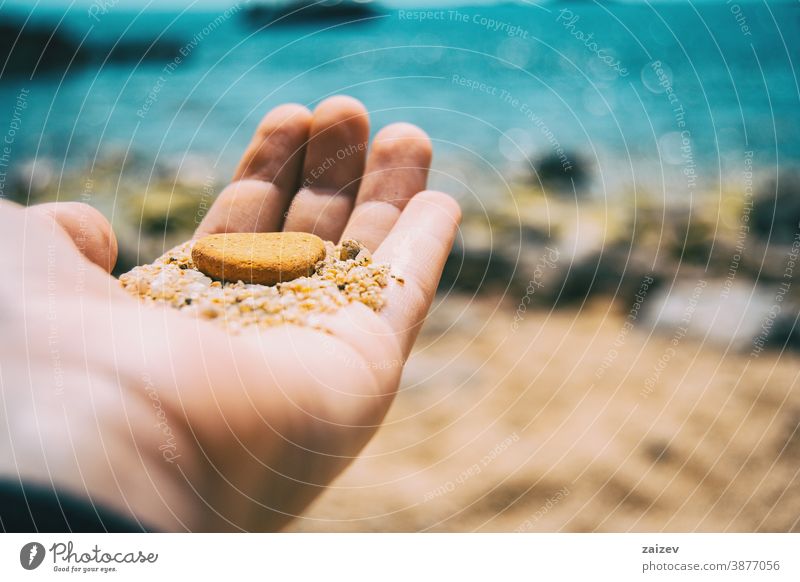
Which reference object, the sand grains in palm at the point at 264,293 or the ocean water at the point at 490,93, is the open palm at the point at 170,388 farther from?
the ocean water at the point at 490,93

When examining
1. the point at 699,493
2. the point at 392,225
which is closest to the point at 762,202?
the point at 699,493

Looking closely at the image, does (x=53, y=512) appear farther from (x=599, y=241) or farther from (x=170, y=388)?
(x=599, y=241)

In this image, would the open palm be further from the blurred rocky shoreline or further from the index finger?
the blurred rocky shoreline

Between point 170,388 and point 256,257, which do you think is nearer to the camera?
point 170,388

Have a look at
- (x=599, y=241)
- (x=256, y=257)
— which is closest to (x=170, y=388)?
(x=256, y=257)

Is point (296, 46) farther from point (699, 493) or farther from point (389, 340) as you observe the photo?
point (699, 493)

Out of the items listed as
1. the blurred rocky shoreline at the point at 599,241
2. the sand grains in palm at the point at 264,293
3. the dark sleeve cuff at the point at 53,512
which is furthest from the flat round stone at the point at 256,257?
the blurred rocky shoreline at the point at 599,241

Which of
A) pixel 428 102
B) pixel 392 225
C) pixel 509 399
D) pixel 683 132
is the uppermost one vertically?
pixel 428 102
